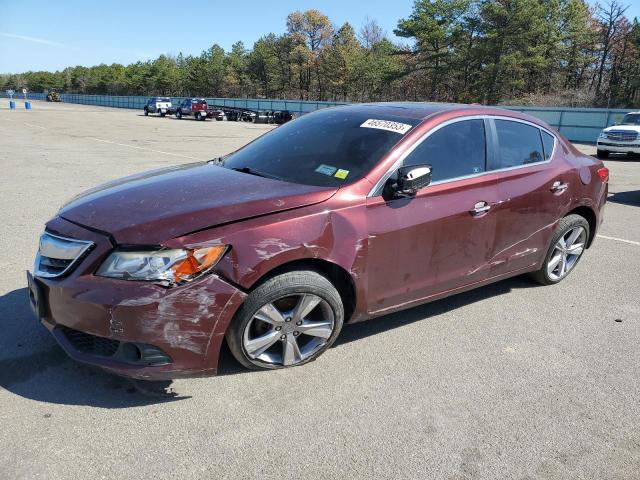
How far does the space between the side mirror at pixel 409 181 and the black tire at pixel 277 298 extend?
0.73 meters

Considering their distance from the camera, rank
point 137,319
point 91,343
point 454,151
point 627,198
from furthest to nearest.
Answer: point 627,198 → point 454,151 → point 91,343 → point 137,319

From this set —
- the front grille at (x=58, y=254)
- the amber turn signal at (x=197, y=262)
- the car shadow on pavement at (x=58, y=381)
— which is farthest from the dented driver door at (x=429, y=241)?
the front grille at (x=58, y=254)

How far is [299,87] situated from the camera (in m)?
85.9

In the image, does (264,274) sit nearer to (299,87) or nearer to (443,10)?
(443,10)

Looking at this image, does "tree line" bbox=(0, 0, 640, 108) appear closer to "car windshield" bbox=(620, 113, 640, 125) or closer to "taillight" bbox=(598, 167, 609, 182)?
"car windshield" bbox=(620, 113, 640, 125)

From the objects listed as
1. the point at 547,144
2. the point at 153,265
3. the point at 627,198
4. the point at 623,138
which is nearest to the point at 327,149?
the point at 153,265

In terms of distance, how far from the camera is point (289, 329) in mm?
3125

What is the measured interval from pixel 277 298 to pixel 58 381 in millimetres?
1370

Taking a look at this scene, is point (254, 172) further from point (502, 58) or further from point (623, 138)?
point (502, 58)

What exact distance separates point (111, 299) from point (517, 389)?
2.38 metres

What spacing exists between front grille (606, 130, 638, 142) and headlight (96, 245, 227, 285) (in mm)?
19733

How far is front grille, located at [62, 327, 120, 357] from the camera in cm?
274

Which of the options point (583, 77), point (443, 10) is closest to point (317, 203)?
point (443, 10)

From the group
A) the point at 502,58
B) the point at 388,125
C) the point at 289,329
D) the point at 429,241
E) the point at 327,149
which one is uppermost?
the point at 502,58
